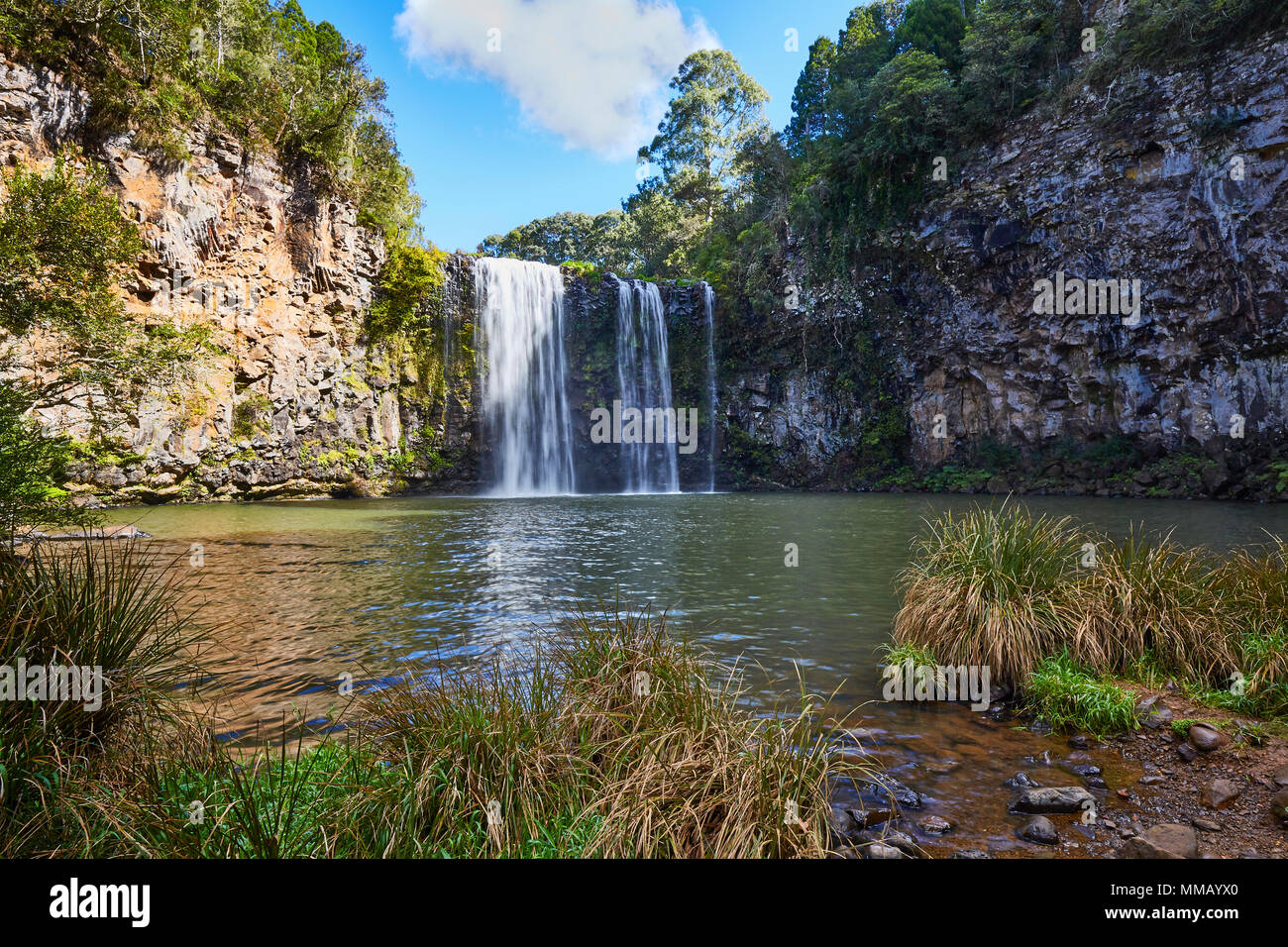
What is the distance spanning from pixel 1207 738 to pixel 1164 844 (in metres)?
1.66

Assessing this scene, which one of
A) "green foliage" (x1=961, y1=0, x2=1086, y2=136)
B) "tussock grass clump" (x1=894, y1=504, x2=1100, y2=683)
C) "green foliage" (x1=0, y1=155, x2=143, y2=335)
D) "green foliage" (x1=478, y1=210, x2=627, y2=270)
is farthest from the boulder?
"green foliage" (x1=478, y1=210, x2=627, y2=270)

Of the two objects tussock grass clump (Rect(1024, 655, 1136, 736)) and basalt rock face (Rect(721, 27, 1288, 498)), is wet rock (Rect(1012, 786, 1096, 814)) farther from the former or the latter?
basalt rock face (Rect(721, 27, 1288, 498))

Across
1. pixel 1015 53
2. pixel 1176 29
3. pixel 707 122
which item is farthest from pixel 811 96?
pixel 1176 29

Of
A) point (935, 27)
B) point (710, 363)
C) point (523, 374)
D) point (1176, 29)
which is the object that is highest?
point (935, 27)

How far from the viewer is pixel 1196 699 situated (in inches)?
171

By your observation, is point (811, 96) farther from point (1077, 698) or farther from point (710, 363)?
point (1077, 698)

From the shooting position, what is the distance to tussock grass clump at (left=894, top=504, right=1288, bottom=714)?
4609 millimetres

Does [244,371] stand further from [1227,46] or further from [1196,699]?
[1227,46]

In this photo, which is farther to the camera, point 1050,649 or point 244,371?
point 244,371

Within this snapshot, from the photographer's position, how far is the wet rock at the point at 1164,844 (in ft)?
8.61

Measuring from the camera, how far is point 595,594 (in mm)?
8469
